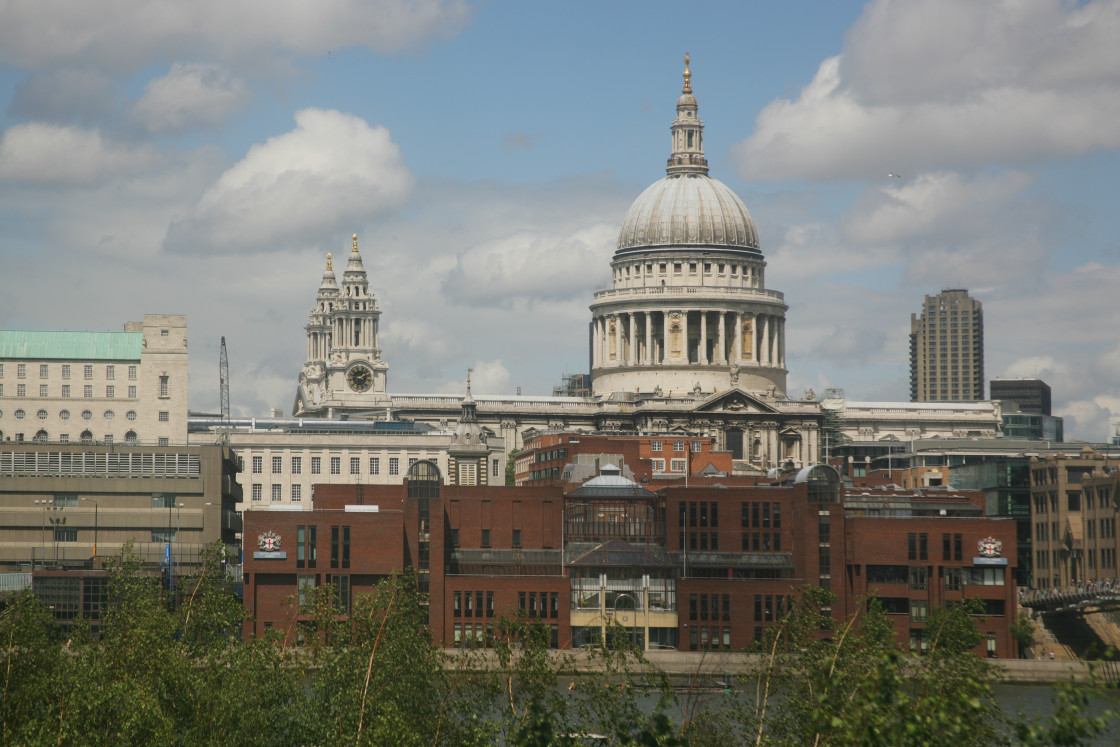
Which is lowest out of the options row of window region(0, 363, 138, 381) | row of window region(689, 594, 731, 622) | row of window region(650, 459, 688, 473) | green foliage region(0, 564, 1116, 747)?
green foliage region(0, 564, 1116, 747)

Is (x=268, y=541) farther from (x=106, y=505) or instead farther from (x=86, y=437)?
(x=86, y=437)

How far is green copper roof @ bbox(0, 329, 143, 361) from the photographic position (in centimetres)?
18988

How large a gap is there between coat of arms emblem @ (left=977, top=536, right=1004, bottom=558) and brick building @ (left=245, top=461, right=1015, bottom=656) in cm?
15

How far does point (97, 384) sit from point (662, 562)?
8516cm

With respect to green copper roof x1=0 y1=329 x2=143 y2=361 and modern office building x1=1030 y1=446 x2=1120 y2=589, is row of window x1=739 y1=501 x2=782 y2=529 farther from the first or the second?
green copper roof x1=0 y1=329 x2=143 y2=361

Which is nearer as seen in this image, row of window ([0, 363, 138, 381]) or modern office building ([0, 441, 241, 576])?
modern office building ([0, 441, 241, 576])

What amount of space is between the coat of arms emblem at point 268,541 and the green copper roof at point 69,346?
75598 millimetres

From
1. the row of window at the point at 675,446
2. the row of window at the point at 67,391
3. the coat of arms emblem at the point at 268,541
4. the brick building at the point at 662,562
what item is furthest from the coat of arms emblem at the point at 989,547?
the row of window at the point at 67,391

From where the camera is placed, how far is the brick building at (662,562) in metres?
118

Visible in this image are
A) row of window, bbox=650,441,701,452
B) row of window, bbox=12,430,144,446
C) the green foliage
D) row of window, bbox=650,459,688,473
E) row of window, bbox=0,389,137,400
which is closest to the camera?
the green foliage

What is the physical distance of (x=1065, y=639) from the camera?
129 metres

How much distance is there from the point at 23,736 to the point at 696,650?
64142 millimetres

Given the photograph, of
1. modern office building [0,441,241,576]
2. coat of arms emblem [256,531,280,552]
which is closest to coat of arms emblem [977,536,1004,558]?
coat of arms emblem [256,531,280,552]

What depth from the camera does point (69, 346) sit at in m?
191
